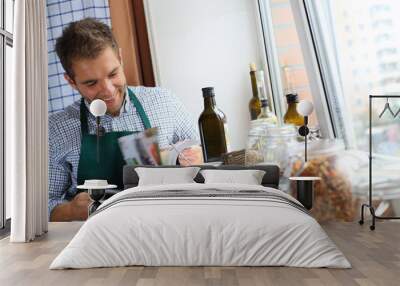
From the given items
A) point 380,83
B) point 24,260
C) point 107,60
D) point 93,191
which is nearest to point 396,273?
point 380,83

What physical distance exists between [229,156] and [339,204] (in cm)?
122

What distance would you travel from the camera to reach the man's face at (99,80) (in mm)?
6156

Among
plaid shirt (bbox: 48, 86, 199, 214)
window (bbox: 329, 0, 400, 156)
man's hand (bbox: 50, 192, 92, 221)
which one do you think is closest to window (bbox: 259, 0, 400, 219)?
window (bbox: 329, 0, 400, 156)

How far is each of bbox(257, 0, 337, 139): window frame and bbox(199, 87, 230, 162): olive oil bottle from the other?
0.61 meters

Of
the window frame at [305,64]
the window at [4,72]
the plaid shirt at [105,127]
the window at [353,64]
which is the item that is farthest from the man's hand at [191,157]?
the window at [4,72]

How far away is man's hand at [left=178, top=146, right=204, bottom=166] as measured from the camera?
6.05 metres

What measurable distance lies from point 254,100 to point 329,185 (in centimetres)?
116

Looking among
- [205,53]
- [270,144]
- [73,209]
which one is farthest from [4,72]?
[270,144]

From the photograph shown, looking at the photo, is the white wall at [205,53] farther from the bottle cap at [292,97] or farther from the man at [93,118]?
the bottle cap at [292,97]

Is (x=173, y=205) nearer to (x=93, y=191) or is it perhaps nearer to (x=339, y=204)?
(x=93, y=191)

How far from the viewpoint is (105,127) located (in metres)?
A: 6.13

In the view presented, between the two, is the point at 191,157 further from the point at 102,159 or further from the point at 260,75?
the point at 260,75

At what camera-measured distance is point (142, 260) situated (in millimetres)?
3748

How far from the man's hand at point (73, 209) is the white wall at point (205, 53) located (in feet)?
4.73
